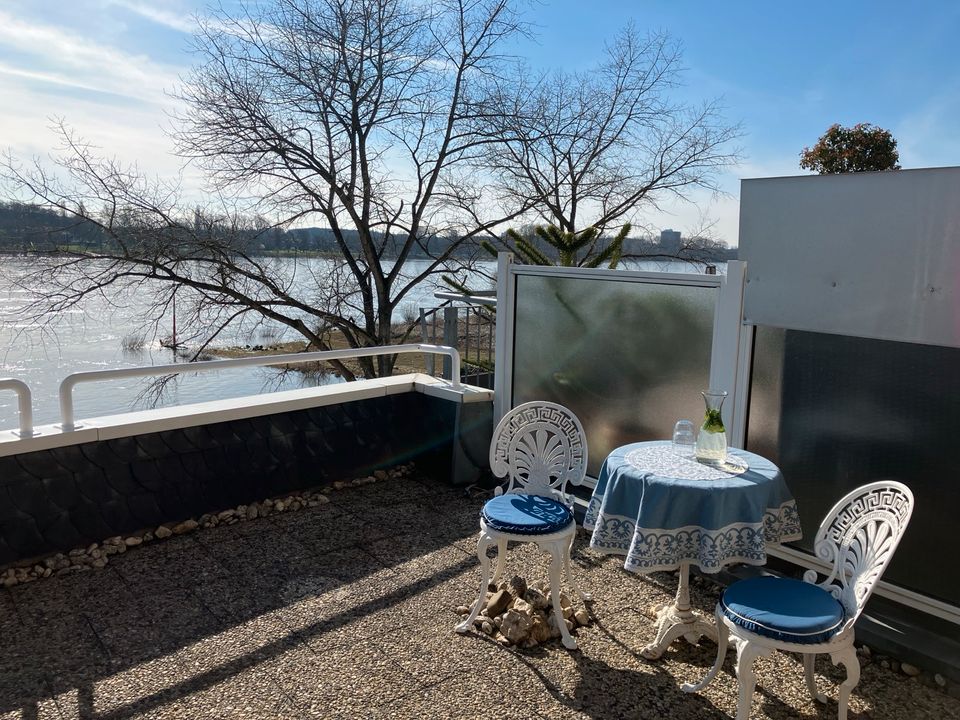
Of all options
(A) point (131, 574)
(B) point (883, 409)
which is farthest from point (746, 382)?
(A) point (131, 574)

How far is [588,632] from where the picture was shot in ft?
9.13

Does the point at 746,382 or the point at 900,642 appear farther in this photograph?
the point at 746,382

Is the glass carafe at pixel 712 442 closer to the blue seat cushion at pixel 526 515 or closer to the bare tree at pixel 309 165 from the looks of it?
the blue seat cushion at pixel 526 515

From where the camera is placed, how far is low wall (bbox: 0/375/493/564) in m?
3.13

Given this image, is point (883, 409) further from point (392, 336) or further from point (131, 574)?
point (392, 336)

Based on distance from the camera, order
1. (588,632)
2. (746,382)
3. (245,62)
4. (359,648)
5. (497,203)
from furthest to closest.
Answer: (497,203)
(245,62)
(746,382)
(588,632)
(359,648)

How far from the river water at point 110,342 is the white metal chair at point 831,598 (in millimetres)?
6912

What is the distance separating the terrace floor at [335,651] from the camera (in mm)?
2289

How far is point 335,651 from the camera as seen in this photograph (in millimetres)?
2578

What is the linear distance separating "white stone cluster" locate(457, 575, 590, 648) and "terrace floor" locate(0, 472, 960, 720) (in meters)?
0.07

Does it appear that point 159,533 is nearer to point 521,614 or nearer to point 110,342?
point 521,614

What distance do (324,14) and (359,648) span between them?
9.86m

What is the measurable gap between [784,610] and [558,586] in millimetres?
874

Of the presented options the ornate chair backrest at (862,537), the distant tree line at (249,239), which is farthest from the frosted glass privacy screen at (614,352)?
the distant tree line at (249,239)
